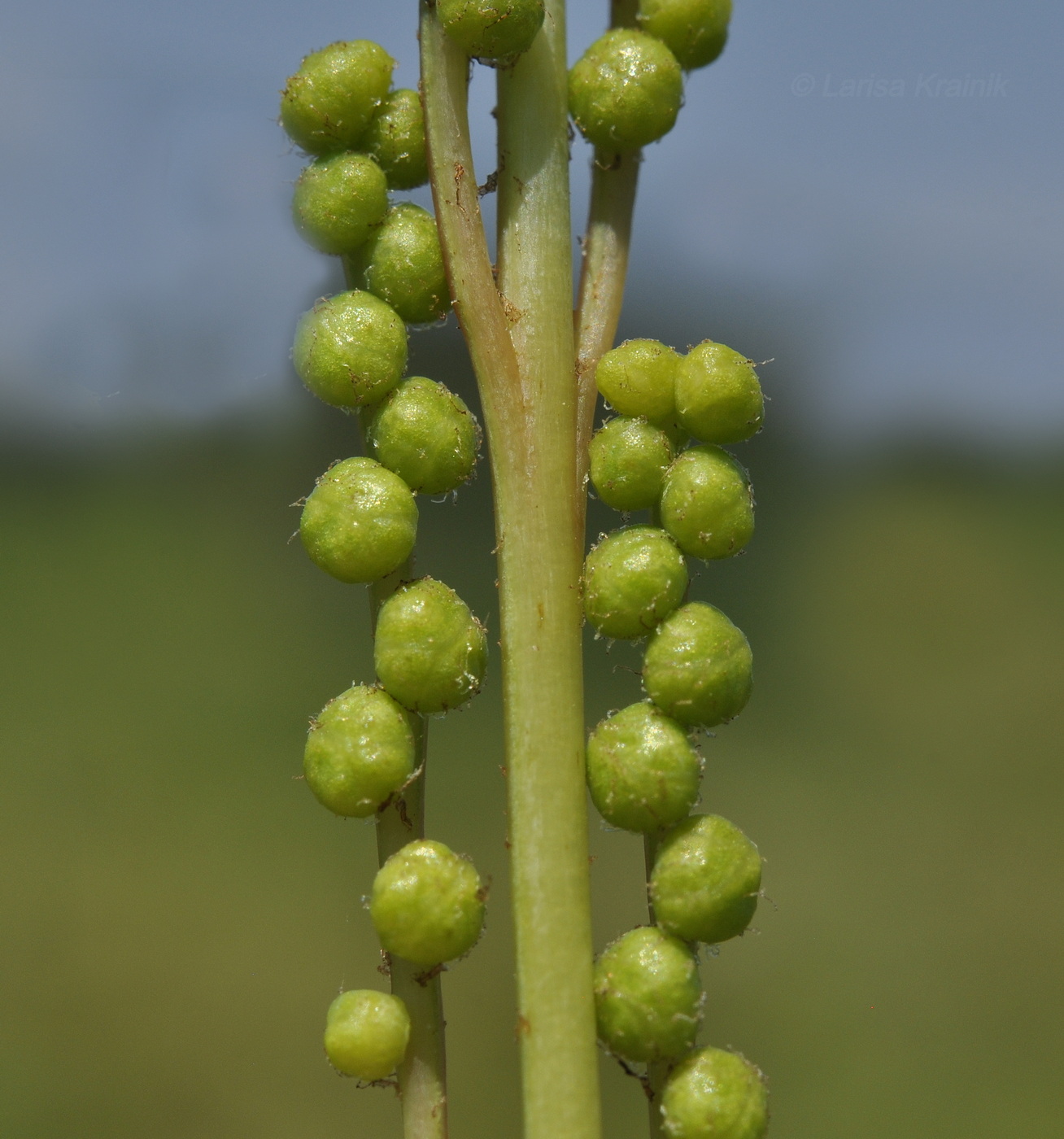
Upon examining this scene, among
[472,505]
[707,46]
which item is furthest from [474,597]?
[707,46]

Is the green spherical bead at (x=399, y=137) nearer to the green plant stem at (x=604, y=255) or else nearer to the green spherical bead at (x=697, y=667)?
the green plant stem at (x=604, y=255)

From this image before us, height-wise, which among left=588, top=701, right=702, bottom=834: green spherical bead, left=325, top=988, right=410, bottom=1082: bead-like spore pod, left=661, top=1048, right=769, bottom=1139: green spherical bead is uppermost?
left=588, top=701, right=702, bottom=834: green spherical bead

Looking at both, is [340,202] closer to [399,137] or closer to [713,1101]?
[399,137]

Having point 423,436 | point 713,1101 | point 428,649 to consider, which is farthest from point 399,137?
point 713,1101

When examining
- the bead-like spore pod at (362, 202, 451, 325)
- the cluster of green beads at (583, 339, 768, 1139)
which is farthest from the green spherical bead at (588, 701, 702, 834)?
the bead-like spore pod at (362, 202, 451, 325)

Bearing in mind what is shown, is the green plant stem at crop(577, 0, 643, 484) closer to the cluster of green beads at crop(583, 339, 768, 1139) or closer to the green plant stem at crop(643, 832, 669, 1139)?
the cluster of green beads at crop(583, 339, 768, 1139)

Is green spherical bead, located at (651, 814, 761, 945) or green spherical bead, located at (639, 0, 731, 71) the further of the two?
green spherical bead, located at (639, 0, 731, 71)
